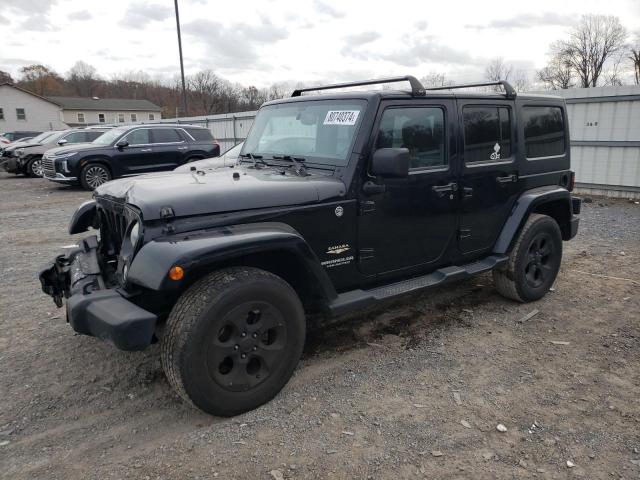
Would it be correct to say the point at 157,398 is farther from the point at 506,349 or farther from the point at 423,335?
the point at 506,349

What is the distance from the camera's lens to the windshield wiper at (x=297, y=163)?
3559mm

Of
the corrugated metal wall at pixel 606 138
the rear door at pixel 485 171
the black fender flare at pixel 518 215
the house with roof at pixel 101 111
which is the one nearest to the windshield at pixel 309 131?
the rear door at pixel 485 171

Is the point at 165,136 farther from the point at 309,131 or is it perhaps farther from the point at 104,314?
the point at 104,314

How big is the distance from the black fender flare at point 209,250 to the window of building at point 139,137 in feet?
37.4

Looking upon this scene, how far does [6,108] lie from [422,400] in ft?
209

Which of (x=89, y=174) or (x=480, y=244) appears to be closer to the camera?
(x=480, y=244)

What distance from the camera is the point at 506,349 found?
3912 millimetres

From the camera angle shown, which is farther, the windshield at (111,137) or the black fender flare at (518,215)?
the windshield at (111,137)

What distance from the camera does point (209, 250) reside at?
2.66m

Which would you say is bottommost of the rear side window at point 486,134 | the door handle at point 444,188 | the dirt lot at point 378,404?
the dirt lot at point 378,404

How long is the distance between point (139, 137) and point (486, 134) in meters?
11.1

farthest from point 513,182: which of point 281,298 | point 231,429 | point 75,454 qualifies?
point 75,454

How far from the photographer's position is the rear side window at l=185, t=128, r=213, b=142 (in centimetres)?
1391

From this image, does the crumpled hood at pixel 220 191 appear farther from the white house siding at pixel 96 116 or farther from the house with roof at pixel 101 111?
the house with roof at pixel 101 111
